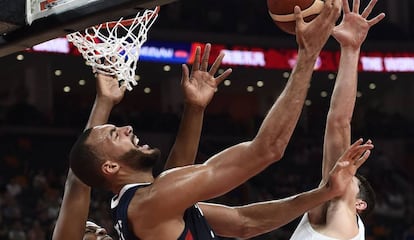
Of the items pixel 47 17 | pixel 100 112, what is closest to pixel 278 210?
pixel 100 112

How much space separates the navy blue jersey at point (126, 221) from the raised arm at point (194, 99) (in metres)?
0.56

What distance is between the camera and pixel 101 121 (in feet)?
12.4

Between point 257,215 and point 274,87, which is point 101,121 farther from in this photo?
point 274,87

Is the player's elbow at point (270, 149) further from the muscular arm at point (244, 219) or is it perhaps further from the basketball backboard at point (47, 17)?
the basketball backboard at point (47, 17)

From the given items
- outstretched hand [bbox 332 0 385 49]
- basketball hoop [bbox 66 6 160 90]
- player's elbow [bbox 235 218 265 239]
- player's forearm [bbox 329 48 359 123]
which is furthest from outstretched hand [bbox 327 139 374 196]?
basketball hoop [bbox 66 6 160 90]

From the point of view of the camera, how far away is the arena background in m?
13.0

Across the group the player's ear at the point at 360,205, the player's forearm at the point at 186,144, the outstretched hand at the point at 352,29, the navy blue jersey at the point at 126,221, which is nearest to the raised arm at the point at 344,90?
the outstretched hand at the point at 352,29

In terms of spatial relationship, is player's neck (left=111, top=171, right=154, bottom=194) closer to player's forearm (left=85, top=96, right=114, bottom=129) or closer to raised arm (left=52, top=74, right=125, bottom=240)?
raised arm (left=52, top=74, right=125, bottom=240)

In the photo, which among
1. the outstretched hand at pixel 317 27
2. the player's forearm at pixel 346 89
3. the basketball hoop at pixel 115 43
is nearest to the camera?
the outstretched hand at pixel 317 27

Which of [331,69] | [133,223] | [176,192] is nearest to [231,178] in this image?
[176,192]

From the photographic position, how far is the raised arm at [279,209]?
9.69 ft

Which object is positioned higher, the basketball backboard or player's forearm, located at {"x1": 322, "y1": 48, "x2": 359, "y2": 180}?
the basketball backboard

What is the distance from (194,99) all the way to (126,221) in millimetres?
718

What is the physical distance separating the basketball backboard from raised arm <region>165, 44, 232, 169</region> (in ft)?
1.19
